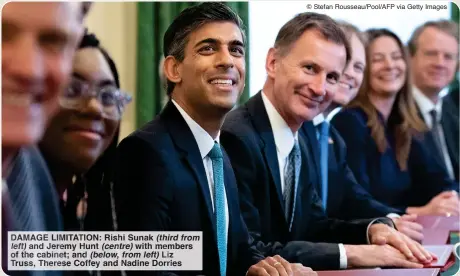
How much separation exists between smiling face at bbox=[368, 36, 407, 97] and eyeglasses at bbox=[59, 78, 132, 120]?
0.72 metres

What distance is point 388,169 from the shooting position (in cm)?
210

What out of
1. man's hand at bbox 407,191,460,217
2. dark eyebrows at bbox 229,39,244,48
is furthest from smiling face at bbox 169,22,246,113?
man's hand at bbox 407,191,460,217

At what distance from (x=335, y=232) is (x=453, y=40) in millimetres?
665

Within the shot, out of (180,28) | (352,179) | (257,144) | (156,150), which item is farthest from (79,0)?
(352,179)

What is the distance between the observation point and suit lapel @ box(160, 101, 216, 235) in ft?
6.32

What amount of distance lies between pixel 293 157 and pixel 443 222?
497 millimetres

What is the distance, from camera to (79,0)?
6.33 ft

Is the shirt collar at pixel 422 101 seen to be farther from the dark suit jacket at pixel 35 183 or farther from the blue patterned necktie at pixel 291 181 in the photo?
the dark suit jacket at pixel 35 183

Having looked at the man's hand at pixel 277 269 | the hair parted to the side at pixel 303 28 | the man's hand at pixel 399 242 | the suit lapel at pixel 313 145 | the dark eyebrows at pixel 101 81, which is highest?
the hair parted to the side at pixel 303 28

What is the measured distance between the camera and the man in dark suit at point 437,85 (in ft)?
6.76

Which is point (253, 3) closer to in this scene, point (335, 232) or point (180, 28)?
point (180, 28)

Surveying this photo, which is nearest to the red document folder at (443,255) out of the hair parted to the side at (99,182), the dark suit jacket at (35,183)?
A: the hair parted to the side at (99,182)

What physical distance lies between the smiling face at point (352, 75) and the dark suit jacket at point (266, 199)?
0.77ft

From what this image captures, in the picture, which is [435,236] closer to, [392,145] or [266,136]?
[392,145]
